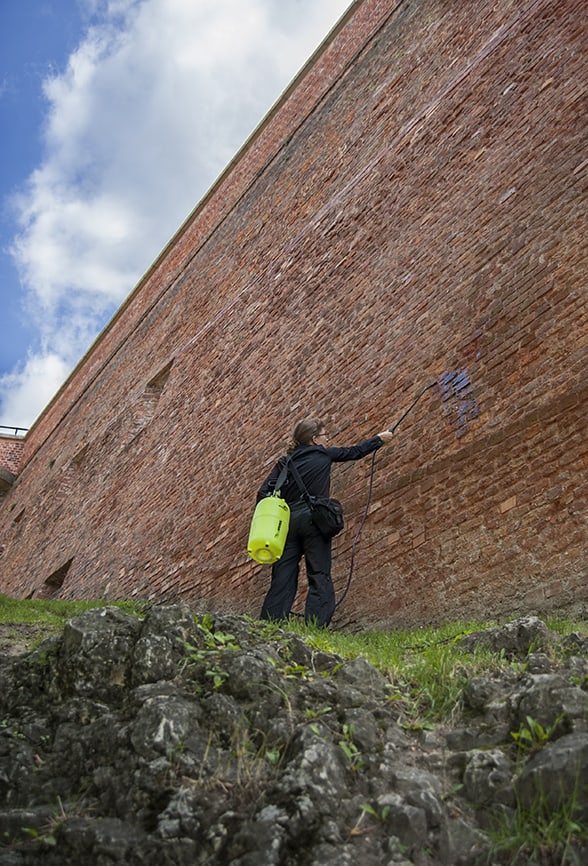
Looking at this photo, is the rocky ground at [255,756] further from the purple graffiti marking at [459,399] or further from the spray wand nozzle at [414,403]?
the spray wand nozzle at [414,403]

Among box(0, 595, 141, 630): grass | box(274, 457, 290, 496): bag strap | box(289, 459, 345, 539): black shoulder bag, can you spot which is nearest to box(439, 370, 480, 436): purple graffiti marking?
box(289, 459, 345, 539): black shoulder bag

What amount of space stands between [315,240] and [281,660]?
23.2 ft

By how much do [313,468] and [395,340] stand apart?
1936 mm

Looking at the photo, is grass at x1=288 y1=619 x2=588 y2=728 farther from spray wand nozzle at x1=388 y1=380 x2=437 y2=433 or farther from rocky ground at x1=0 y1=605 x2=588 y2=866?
spray wand nozzle at x1=388 y1=380 x2=437 y2=433

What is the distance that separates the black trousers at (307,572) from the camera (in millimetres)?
5145

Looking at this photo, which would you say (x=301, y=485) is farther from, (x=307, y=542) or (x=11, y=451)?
(x=11, y=451)

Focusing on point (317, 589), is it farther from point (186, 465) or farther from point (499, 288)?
point (186, 465)

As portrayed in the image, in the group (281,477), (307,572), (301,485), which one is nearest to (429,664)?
(307,572)

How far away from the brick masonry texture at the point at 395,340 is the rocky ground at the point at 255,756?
6.71 ft

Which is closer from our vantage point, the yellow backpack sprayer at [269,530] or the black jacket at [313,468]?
the yellow backpack sprayer at [269,530]

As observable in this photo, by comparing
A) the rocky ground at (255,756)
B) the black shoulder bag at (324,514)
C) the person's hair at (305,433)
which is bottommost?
the rocky ground at (255,756)

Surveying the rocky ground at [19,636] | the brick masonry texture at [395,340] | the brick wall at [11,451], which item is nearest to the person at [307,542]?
the brick masonry texture at [395,340]

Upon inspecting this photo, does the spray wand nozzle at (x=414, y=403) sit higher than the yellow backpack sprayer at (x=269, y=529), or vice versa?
the spray wand nozzle at (x=414, y=403)

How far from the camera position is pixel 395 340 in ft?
23.0
